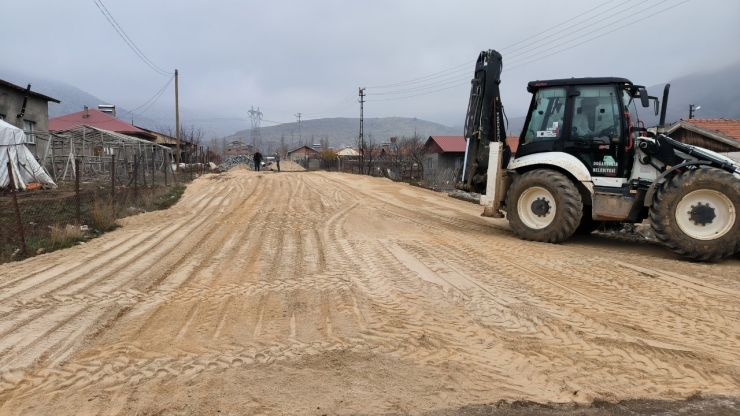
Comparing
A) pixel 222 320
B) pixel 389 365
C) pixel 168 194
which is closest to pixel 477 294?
pixel 389 365

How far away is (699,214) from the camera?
793cm

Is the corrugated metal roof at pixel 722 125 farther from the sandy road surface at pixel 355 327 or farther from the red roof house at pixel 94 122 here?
the red roof house at pixel 94 122

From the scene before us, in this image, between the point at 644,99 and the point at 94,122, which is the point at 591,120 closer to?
the point at 644,99

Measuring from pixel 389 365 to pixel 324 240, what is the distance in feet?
18.7

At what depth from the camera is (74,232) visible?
9.48 meters

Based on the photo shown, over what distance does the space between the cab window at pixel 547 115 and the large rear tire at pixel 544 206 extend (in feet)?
2.45

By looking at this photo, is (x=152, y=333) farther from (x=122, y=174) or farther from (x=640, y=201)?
(x=122, y=174)

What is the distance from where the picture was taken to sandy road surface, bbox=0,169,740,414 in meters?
3.69

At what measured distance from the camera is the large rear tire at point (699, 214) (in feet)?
25.2

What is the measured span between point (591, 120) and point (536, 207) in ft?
6.26

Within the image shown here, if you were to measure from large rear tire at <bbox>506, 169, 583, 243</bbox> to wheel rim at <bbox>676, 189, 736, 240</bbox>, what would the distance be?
166 cm

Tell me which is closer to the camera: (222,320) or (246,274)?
(222,320)

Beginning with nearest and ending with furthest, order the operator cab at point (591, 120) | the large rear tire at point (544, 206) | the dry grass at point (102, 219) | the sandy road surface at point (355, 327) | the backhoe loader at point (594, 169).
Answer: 1. the sandy road surface at point (355, 327)
2. the backhoe loader at point (594, 169)
3. the operator cab at point (591, 120)
4. the large rear tire at point (544, 206)
5. the dry grass at point (102, 219)

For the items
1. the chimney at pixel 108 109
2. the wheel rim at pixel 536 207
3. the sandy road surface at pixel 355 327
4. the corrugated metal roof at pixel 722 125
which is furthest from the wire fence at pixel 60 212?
the chimney at pixel 108 109
